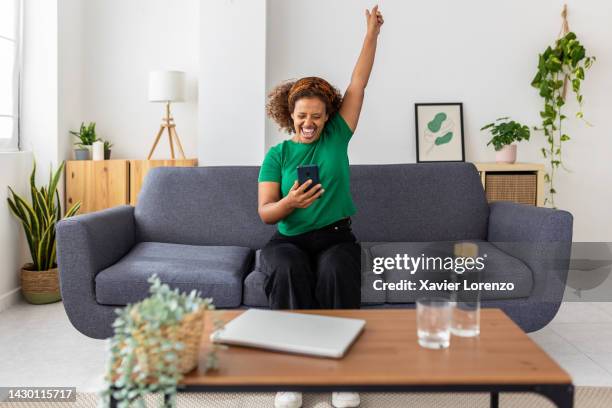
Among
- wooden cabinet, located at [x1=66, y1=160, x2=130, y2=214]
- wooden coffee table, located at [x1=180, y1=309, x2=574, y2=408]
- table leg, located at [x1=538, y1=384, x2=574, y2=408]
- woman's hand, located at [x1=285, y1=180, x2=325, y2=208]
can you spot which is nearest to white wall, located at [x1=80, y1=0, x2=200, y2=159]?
wooden cabinet, located at [x1=66, y1=160, x2=130, y2=214]

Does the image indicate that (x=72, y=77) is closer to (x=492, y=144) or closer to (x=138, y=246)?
(x=138, y=246)

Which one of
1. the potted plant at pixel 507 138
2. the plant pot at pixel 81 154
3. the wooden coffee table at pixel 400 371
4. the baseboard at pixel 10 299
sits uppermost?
the potted plant at pixel 507 138

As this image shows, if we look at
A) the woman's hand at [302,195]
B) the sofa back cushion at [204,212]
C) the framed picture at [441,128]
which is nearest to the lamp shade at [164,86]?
the sofa back cushion at [204,212]

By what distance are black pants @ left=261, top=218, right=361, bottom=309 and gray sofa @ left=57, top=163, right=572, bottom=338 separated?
198 mm

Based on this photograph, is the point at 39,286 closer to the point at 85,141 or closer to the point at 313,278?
the point at 85,141

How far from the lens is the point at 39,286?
3338mm

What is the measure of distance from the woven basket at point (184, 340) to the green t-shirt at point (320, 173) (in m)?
1.18

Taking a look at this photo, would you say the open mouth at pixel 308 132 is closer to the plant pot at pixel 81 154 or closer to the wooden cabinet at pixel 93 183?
the wooden cabinet at pixel 93 183

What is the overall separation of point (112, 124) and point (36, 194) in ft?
3.20

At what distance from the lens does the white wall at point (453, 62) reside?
4.11 m

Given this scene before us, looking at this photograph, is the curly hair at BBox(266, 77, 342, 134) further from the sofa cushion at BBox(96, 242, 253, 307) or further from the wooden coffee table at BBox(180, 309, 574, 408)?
the wooden coffee table at BBox(180, 309, 574, 408)

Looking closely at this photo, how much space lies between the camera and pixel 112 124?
417cm

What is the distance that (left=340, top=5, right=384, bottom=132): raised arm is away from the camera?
2.47 meters

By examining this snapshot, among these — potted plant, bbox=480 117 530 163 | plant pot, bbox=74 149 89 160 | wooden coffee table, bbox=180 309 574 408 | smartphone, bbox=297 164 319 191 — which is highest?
potted plant, bbox=480 117 530 163
